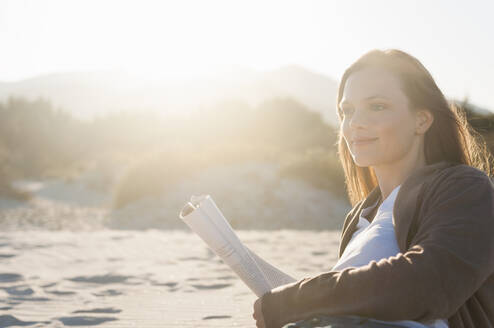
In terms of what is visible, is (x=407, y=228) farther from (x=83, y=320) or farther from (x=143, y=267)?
(x=143, y=267)

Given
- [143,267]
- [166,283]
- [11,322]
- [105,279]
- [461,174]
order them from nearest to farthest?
1. [461,174]
2. [11,322]
3. [166,283]
4. [105,279]
5. [143,267]

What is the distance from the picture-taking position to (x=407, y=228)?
1.59 m

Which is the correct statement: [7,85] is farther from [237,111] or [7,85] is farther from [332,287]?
[332,287]

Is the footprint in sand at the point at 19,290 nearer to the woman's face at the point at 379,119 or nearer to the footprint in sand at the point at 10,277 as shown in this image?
the footprint in sand at the point at 10,277

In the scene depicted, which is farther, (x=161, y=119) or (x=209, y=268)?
(x=161, y=119)

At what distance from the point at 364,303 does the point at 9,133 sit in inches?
1103

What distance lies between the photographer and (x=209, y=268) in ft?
17.4

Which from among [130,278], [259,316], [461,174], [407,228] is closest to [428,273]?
[407,228]

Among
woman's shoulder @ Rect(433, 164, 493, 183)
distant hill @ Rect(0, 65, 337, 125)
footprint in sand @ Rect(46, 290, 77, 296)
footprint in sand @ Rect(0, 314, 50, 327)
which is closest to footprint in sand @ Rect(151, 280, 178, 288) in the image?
footprint in sand @ Rect(46, 290, 77, 296)

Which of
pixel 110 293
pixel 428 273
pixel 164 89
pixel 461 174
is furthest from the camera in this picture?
pixel 164 89

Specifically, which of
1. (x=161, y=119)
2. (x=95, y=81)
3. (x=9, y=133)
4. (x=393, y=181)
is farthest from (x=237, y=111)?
(x=95, y=81)

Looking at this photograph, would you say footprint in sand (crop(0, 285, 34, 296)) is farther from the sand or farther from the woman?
the woman

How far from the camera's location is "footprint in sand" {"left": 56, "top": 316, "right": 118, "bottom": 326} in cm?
322

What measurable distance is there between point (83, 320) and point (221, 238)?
1983mm
